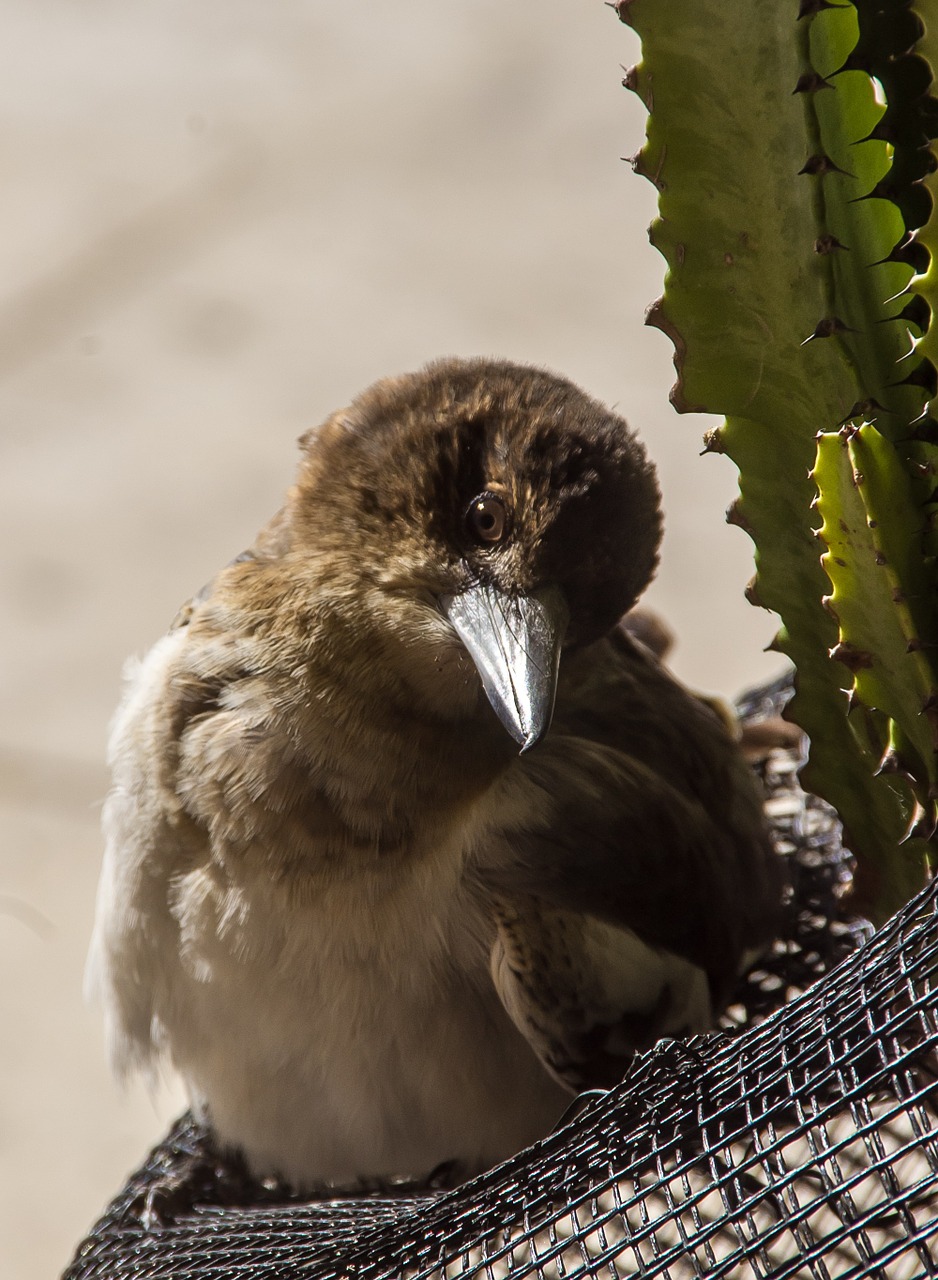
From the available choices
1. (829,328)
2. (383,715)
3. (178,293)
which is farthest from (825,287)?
(178,293)

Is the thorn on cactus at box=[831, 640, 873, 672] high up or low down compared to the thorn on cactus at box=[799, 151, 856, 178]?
down

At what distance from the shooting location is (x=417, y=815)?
1.42 m

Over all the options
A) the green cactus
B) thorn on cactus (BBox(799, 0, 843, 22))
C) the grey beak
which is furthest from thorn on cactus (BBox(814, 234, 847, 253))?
the grey beak

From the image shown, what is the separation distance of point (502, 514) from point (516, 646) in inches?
5.1

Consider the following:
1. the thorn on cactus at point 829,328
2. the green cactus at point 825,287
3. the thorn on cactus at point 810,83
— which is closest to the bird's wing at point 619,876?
the green cactus at point 825,287

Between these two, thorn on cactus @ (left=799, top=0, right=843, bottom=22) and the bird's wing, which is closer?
thorn on cactus @ (left=799, top=0, right=843, bottom=22)

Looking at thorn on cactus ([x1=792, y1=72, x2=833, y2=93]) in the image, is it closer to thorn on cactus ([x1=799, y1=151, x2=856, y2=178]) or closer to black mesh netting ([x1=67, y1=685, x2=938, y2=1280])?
thorn on cactus ([x1=799, y1=151, x2=856, y2=178])

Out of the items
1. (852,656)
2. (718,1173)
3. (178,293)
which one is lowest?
(718,1173)

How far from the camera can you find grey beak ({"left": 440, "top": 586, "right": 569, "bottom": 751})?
1221mm

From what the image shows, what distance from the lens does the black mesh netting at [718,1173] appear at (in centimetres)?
91

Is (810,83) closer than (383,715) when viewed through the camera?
Yes

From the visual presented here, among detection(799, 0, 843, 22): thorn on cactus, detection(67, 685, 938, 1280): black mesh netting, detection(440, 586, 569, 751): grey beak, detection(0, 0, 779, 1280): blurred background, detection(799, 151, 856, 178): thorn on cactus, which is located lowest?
detection(67, 685, 938, 1280): black mesh netting

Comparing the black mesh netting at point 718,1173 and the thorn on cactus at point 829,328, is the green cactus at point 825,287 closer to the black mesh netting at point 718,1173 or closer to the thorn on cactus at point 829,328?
the thorn on cactus at point 829,328

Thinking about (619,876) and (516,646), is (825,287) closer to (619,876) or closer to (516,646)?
(516,646)
